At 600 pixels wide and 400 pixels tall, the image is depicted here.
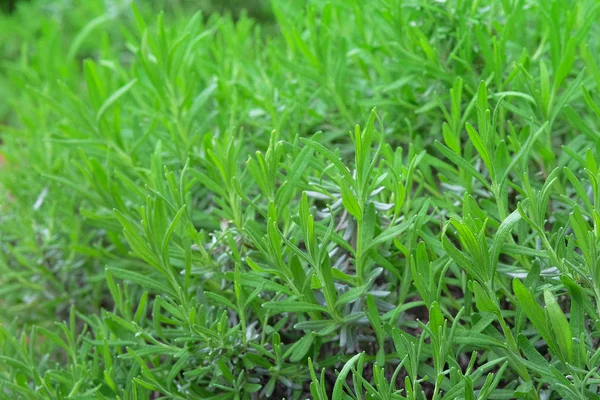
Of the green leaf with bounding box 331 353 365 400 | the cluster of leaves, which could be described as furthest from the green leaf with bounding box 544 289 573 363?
the green leaf with bounding box 331 353 365 400

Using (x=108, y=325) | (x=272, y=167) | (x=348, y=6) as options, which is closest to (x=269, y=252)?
(x=272, y=167)

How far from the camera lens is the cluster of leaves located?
70 centimetres

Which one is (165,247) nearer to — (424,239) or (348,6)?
(424,239)

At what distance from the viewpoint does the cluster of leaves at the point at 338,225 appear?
697 millimetres

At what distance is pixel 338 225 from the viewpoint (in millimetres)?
852

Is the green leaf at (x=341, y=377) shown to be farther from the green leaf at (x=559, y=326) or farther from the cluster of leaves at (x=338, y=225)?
the green leaf at (x=559, y=326)

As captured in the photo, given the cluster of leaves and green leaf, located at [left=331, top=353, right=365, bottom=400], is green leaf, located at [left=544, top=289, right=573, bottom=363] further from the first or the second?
green leaf, located at [left=331, top=353, right=365, bottom=400]

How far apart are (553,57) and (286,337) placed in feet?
1.63

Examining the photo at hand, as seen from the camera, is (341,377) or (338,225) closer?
(341,377)

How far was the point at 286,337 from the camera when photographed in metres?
0.89

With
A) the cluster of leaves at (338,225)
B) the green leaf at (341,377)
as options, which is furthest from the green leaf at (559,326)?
the green leaf at (341,377)

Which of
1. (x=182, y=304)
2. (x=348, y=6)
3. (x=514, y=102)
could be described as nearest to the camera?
(x=182, y=304)

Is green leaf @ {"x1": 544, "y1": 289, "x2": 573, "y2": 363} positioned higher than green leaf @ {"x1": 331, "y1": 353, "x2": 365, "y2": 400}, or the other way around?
green leaf @ {"x1": 544, "y1": 289, "x2": 573, "y2": 363}

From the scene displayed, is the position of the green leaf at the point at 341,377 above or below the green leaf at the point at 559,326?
below
